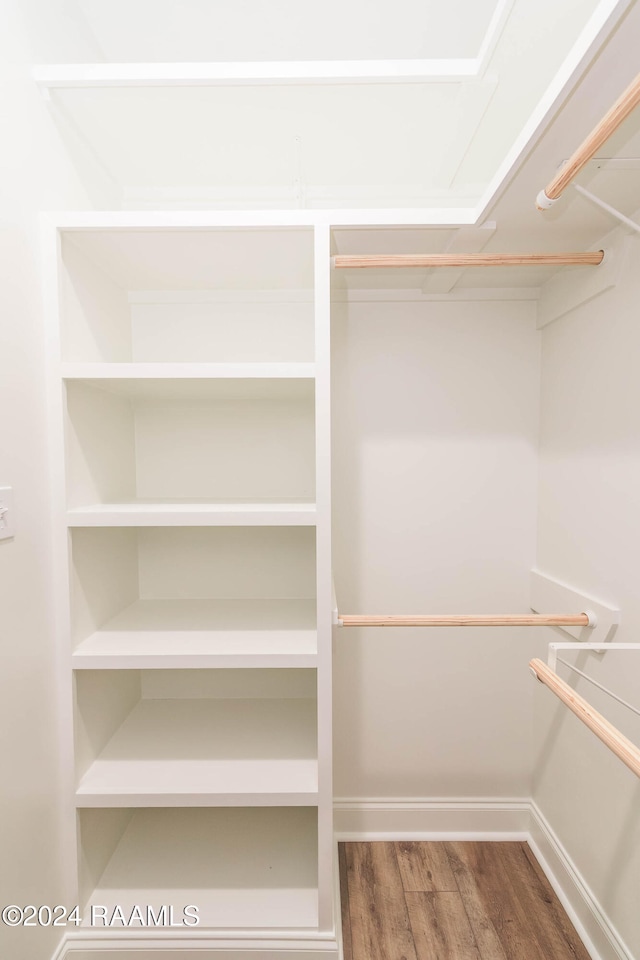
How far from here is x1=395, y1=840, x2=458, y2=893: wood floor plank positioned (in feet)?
5.39

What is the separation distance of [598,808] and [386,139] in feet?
7.31

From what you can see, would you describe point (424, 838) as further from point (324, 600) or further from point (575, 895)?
point (324, 600)

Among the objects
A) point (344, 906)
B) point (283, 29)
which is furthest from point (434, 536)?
point (283, 29)

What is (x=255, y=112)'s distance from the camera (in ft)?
4.94

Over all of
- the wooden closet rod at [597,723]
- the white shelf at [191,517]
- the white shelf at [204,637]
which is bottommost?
the white shelf at [204,637]

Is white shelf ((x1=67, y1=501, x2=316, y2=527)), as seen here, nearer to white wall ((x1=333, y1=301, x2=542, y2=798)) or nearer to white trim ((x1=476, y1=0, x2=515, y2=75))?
white wall ((x1=333, y1=301, x2=542, y2=798))

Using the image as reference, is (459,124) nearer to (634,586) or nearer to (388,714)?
(634,586)

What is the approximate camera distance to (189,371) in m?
1.30

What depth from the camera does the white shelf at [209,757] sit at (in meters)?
1.31

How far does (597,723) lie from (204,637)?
1.01 metres

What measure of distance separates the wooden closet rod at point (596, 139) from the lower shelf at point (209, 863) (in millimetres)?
1928

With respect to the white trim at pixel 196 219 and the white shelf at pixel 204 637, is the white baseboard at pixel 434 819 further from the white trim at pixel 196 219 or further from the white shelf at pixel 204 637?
the white trim at pixel 196 219

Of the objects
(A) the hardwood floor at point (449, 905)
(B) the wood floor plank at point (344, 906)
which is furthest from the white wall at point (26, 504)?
(A) the hardwood floor at point (449, 905)

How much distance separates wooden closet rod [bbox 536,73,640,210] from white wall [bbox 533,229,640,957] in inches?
17.0
